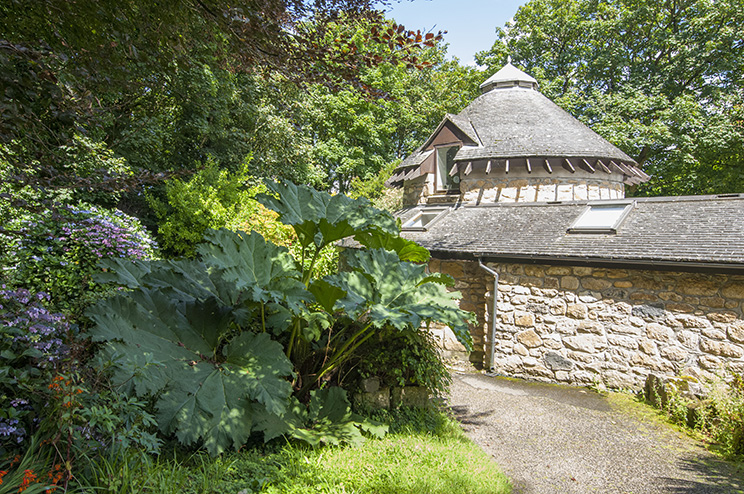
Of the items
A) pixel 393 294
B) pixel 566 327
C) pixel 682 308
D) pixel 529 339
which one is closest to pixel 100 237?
pixel 393 294

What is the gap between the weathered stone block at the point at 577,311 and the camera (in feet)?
23.6

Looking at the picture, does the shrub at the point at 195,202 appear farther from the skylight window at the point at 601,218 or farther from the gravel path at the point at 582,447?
the gravel path at the point at 582,447

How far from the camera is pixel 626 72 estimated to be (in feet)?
68.0

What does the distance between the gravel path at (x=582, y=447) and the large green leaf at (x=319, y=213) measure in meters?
2.66

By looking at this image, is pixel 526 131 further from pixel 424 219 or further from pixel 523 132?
pixel 424 219

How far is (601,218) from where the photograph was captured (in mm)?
8297

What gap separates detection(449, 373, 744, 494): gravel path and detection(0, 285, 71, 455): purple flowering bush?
3.56 meters

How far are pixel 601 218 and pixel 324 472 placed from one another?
7613 mm

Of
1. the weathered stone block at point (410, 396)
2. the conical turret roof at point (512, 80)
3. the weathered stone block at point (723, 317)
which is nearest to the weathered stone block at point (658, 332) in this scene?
the weathered stone block at point (723, 317)

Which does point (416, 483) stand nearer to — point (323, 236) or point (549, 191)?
point (323, 236)

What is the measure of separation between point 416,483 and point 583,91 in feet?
77.3

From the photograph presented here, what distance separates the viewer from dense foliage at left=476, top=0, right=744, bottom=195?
17.3 m

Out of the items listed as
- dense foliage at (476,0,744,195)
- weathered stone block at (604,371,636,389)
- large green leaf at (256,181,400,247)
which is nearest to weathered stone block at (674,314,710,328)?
weathered stone block at (604,371,636,389)

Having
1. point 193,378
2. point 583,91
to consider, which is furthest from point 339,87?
point 583,91
